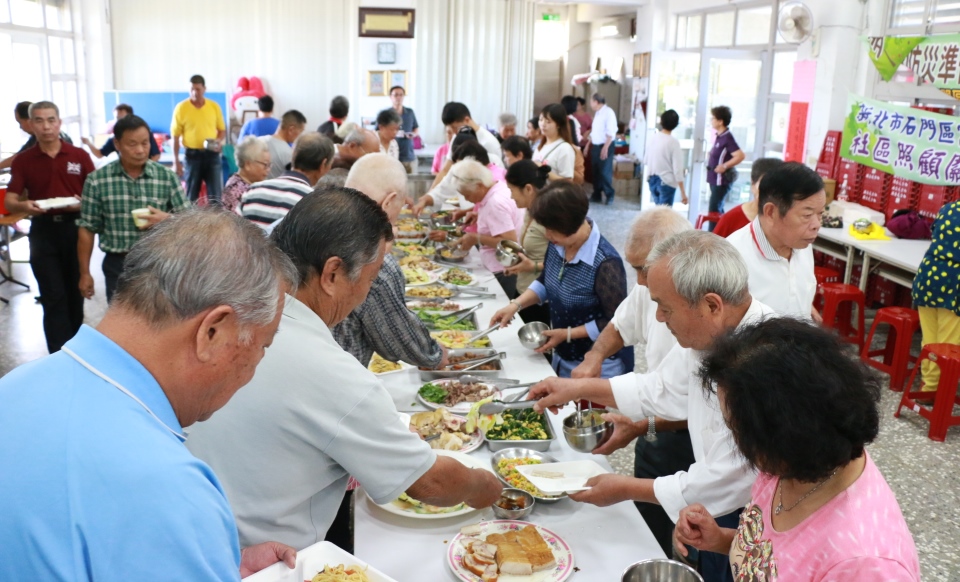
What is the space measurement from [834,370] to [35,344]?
5.39m

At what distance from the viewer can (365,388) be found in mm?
1442

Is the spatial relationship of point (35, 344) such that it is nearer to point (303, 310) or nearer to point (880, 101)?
point (303, 310)

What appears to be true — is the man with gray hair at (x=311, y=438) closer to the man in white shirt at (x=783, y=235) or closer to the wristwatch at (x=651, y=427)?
the wristwatch at (x=651, y=427)

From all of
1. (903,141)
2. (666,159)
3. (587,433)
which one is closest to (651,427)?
(587,433)

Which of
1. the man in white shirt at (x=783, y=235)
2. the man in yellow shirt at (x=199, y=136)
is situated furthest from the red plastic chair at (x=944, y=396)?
the man in yellow shirt at (x=199, y=136)

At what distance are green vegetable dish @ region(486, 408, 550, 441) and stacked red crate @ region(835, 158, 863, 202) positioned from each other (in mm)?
5479

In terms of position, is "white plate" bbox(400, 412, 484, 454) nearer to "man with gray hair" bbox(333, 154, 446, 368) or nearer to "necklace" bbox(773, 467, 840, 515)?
"man with gray hair" bbox(333, 154, 446, 368)

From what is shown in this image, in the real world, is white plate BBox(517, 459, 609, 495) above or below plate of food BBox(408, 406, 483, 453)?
above

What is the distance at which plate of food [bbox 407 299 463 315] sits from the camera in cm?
359

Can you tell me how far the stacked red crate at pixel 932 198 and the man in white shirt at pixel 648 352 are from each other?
4109mm

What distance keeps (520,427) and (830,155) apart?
588 cm

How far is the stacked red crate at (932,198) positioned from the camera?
5.69 m

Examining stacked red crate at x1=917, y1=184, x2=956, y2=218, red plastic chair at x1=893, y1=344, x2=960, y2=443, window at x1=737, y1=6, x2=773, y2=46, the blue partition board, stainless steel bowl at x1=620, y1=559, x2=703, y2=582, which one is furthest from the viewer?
the blue partition board

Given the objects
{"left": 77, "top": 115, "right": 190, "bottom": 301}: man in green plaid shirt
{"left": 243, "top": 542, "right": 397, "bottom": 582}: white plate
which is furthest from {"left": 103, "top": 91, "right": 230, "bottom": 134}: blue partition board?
{"left": 243, "top": 542, "right": 397, "bottom": 582}: white plate
